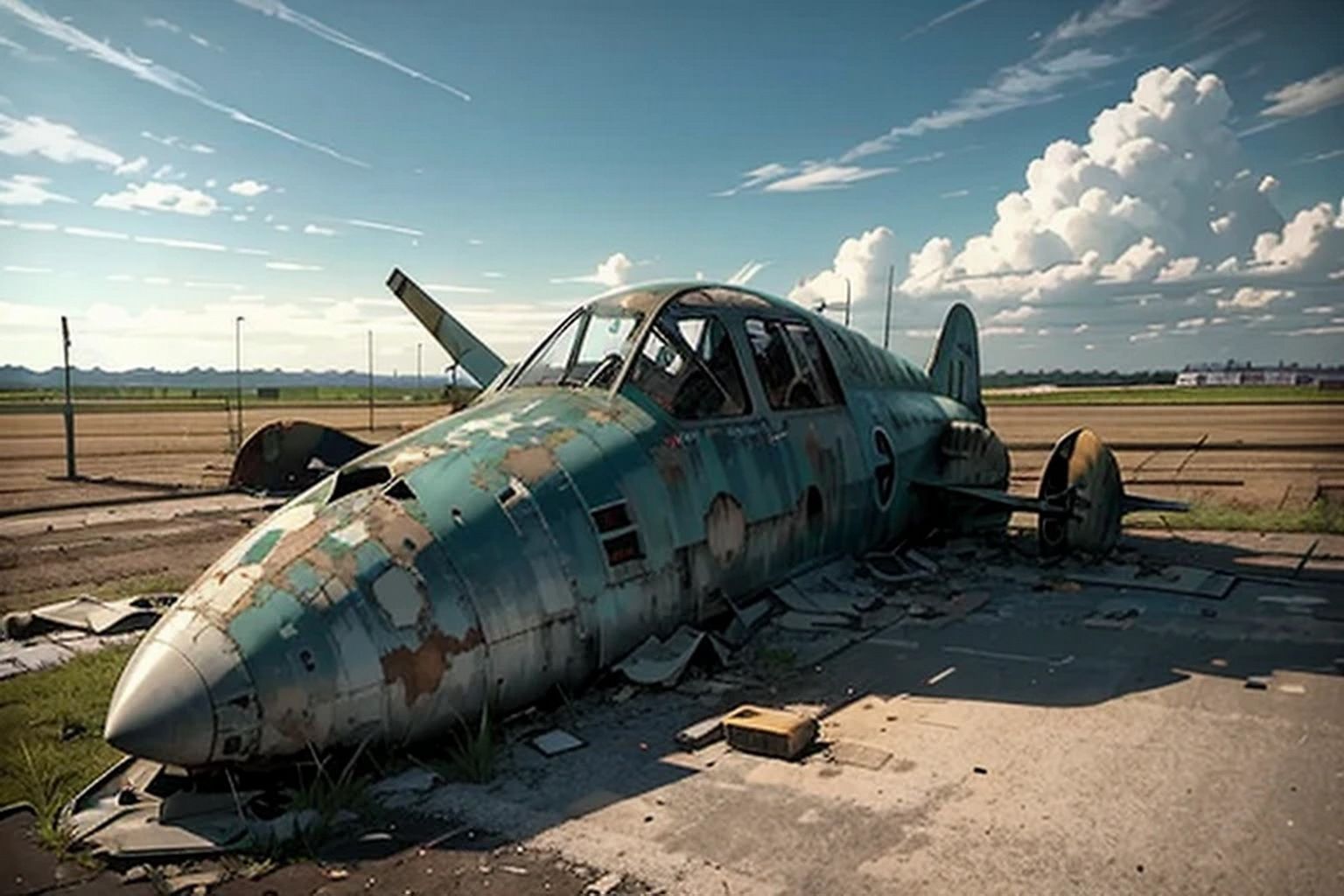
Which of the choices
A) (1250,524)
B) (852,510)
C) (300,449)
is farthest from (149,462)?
(1250,524)

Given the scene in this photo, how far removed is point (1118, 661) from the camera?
946 centimetres

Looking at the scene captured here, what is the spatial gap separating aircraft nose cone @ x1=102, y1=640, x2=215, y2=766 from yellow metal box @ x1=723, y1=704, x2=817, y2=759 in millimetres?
3606

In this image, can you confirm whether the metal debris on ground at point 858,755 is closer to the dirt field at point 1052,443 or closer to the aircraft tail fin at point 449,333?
the aircraft tail fin at point 449,333

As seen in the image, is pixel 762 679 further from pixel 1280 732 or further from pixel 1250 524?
pixel 1250 524

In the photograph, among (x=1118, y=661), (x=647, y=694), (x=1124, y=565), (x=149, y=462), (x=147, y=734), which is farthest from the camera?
(x=149, y=462)

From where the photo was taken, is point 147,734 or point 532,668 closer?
point 147,734

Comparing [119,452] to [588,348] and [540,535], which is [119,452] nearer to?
[588,348]

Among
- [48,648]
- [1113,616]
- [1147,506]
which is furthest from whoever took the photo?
[1147,506]

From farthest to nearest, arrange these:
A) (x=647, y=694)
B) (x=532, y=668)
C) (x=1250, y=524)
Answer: (x=1250, y=524) < (x=647, y=694) < (x=532, y=668)

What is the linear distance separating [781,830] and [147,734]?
12.6 feet

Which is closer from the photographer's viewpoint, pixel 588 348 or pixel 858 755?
pixel 858 755

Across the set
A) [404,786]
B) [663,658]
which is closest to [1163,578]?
[663,658]

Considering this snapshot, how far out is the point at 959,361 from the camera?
19094 millimetres

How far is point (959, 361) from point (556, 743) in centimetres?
1440
